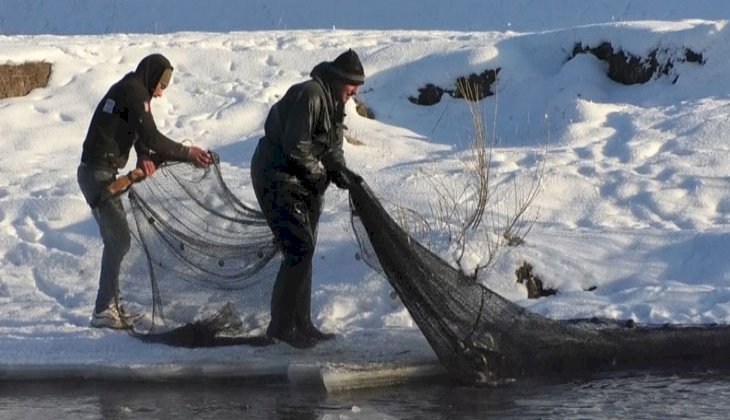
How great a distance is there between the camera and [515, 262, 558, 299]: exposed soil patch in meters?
9.20

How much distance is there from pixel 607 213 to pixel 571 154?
1533 millimetres

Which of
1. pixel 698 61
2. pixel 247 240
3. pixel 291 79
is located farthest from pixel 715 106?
pixel 247 240

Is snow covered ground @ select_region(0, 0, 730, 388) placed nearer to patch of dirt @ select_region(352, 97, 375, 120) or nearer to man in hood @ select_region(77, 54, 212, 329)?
patch of dirt @ select_region(352, 97, 375, 120)

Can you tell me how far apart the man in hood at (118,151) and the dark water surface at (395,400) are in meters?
0.90

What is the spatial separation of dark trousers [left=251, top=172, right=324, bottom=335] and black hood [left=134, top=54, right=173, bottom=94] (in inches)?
38.1

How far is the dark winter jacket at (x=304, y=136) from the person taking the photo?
7.31 meters

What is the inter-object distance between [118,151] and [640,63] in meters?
7.73

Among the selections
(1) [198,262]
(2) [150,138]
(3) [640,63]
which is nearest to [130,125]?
(2) [150,138]

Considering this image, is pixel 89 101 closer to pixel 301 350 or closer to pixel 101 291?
pixel 101 291

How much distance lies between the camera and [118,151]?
825 cm

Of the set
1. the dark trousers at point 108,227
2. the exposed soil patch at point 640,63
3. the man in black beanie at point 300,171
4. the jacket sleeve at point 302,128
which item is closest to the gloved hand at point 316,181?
the man in black beanie at point 300,171

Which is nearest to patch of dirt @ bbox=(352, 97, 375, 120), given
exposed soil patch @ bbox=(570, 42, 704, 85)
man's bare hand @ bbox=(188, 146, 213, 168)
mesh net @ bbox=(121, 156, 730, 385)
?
exposed soil patch @ bbox=(570, 42, 704, 85)

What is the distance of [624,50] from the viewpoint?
14367mm

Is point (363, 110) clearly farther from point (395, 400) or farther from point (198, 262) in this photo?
point (395, 400)
